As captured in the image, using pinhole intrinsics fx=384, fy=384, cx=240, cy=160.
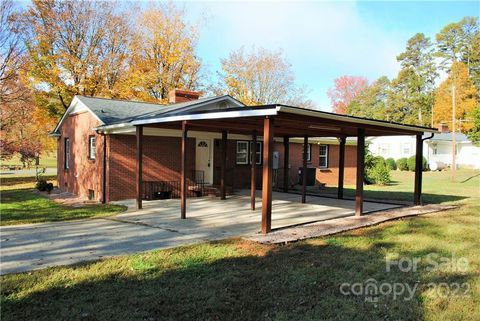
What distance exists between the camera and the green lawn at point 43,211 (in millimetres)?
9891

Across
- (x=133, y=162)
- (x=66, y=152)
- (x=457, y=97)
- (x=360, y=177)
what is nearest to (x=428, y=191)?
(x=360, y=177)

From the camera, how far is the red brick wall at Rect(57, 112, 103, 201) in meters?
14.0

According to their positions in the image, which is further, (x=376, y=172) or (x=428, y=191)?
(x=376, y=172)

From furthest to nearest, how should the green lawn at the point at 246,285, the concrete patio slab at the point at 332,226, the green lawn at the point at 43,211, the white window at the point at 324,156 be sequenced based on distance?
1. the white window at the point at 324,156
2. the green lawn at the point at 43,211
3. the concrete patio slab at the point at 332,226
4. the green lawn at the point at 246,285

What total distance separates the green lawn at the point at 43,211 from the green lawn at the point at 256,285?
493 centimetres

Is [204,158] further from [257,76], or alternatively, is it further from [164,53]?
[257,76]

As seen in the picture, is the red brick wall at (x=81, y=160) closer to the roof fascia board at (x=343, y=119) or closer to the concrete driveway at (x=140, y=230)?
the concrete driveway at (x=140, y=230)

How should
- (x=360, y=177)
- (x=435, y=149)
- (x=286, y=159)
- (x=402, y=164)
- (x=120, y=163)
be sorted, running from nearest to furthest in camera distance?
(x=360, y=177) < (x=120, y=163) < (x=286, y=159) < (x=402, y=164) < (x=435, y=149)

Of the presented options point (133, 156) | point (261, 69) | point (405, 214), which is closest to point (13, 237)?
point (133, 156)

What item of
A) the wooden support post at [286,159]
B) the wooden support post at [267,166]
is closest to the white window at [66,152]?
the wooden support post at [286,159]

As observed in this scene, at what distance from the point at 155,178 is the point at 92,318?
419 inches

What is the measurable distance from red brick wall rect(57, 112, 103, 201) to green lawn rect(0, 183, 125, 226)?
1.58 meters

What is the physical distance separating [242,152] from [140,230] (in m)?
10.5

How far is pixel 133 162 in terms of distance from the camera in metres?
13.8
